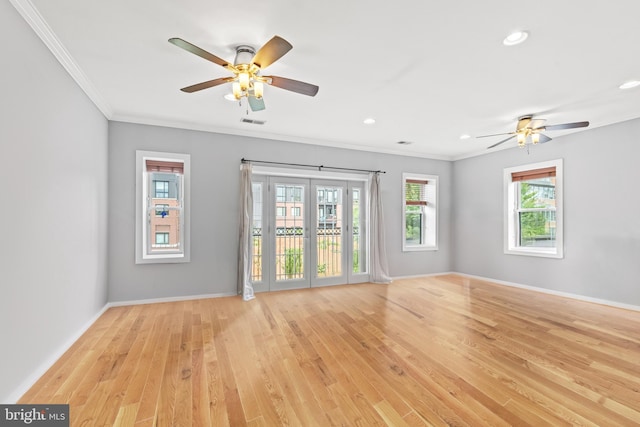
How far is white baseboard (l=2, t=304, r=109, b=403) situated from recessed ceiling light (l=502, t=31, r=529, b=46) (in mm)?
4496

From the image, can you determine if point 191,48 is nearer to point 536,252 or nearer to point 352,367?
point 352,367

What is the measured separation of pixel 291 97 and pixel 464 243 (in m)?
5.14

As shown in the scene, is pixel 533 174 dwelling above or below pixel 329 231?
above

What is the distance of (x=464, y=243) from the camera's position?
6.32 m

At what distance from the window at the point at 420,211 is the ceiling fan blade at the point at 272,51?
4592mm

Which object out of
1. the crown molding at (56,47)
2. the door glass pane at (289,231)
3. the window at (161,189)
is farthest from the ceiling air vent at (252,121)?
the crown molding at (56,47)

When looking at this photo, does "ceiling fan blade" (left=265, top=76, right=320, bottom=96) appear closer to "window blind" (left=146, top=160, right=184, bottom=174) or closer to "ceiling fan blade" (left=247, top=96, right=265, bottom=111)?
"ceiling fan blade" (left=247, top=96, right=265, bottom=111)

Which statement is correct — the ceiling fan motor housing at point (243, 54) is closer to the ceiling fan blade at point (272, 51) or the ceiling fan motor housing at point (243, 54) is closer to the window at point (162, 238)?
the ceiling fan blade at point (272, 51)

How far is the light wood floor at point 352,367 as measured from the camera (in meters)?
1.84

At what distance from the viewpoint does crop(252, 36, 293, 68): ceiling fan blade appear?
1855 mm

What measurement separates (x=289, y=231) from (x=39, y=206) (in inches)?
133

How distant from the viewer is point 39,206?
2.22 m

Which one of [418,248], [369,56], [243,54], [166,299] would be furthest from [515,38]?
[166,299]

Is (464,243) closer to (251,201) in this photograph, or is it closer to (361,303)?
(361,303)
